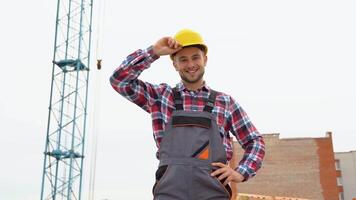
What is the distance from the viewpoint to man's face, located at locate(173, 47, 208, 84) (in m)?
2.02

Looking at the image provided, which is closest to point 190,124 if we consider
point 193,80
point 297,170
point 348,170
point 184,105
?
point 184,105

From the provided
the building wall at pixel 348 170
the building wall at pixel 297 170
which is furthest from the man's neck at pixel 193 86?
the building wall at pixel 348 170

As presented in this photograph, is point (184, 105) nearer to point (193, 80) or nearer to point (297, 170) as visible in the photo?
point (193, 80)

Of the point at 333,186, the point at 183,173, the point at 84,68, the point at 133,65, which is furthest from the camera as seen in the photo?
the point at 333,186

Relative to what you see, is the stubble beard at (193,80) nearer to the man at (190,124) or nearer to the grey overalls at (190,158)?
the man at (190,124)

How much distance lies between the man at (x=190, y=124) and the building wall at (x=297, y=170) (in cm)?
2983

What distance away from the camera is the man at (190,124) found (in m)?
1.80

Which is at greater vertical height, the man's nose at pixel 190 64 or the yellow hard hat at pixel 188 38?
the yellow hard hat at pixel 188 38

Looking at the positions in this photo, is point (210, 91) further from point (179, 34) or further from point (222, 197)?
point (222, 197)

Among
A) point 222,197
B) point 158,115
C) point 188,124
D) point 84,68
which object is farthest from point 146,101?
point 84,68

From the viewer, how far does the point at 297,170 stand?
103 feet

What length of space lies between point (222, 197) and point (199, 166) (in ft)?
0.57

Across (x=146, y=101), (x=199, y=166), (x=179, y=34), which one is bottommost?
(x=199, y=166)

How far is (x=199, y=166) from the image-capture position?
70.8 inches
